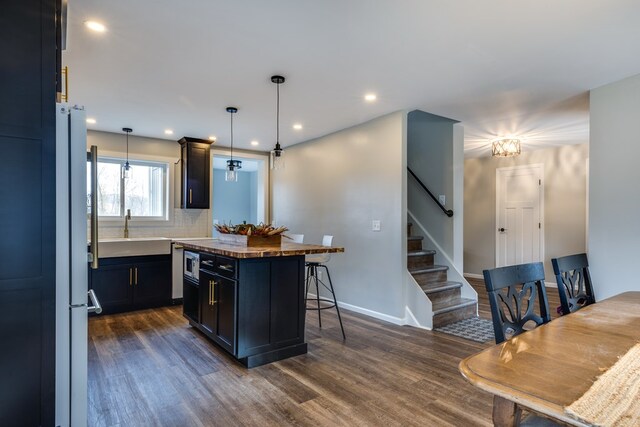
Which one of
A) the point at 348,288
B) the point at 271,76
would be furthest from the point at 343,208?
the point at 271,76

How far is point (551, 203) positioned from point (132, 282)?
6.74m

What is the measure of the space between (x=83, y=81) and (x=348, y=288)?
367 cm

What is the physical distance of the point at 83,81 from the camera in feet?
10.6

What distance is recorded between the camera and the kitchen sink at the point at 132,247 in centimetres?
455

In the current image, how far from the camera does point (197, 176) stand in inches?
218

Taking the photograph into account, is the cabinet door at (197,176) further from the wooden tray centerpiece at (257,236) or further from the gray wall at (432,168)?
the gray wall at (432,168)

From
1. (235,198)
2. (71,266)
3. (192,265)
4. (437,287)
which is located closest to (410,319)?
(437,287)

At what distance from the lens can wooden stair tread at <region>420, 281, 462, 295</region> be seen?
4262 mm

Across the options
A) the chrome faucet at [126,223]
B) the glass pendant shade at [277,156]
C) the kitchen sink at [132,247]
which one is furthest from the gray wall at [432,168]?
the chrome faucet at [126,223]

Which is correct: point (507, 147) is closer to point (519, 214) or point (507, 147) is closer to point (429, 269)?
point (519, 214)

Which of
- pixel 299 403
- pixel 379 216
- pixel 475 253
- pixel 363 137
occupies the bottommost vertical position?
pixel 299 403

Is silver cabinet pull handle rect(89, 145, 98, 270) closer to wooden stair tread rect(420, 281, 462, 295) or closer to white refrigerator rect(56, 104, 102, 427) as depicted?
white refrigerator rect(56, 104, 102, 427)

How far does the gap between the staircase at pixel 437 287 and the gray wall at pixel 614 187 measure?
1427 millimetres

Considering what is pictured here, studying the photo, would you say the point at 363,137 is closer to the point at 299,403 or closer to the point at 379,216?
the point at 379,216
